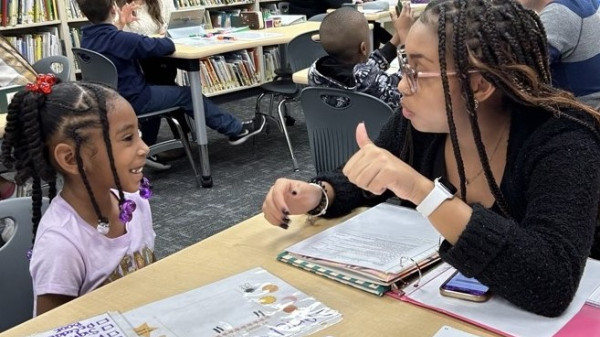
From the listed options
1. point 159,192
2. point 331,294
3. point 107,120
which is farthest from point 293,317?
point 159,192

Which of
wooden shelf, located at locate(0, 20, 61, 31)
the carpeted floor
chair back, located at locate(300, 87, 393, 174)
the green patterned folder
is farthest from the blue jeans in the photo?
the green patterned folder

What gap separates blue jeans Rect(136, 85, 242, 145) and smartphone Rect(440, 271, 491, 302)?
2735 millimetres

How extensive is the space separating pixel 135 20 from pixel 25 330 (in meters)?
3.46

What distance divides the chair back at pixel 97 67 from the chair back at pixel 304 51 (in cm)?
104

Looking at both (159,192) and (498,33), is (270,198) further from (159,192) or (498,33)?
(159,192)

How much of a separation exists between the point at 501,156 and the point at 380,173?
12.5 inches

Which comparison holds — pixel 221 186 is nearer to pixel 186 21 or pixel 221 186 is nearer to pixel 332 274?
pixel 186 21

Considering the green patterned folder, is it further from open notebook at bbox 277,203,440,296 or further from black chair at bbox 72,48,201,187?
black chair at bbox 72,48,201,187

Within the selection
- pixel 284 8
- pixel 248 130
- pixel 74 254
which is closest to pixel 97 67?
pixel 248 130

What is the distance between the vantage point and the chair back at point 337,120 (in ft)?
6.97

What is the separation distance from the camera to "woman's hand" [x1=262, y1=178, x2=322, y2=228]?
127 centimetres

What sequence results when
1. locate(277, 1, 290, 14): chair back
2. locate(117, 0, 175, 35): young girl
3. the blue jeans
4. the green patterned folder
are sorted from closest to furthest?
1. the green patterned folder
2. the blue jeans
3. locate(117, 0, 175, 35): young girl
4. locate(277, 1, 290, 14): chair back

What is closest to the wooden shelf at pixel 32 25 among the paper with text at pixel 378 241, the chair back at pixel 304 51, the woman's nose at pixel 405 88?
the chair back at pixel 304 51

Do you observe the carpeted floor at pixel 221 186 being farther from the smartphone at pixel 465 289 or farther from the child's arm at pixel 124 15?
the smartphone at pixel 465 289
